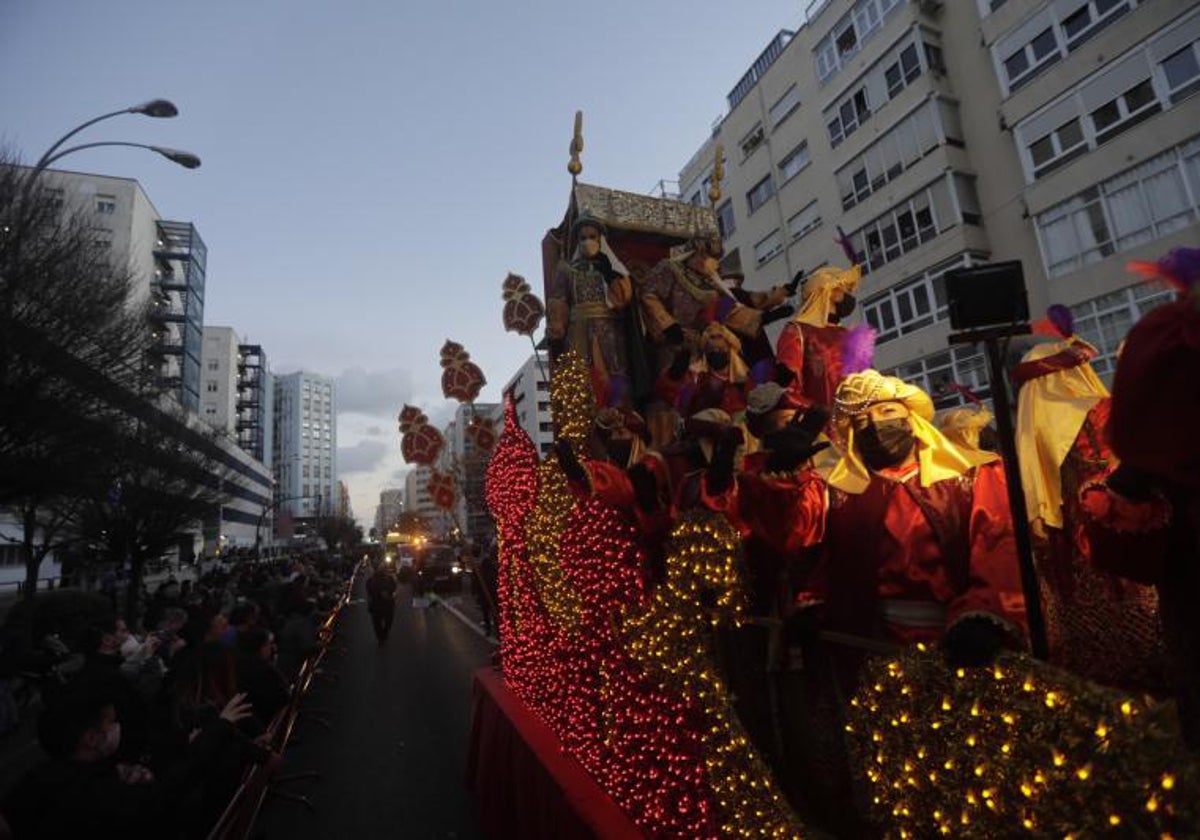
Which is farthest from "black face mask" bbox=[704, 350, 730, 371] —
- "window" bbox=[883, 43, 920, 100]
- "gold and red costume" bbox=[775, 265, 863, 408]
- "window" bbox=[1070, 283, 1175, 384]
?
"window" bbox=[883, 43, 920, 100]

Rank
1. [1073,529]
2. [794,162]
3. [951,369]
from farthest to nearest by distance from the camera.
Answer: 1. [794,162]
2. [951,369]
3. [1073,529]

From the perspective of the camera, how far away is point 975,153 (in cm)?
1848

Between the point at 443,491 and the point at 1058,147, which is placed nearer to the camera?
the point at 443,491

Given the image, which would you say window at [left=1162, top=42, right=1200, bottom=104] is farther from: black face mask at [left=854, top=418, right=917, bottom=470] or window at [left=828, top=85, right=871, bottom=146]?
black face mask at [left=854, top=418, right=917, bottom=470]

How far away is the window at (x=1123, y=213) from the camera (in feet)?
44.7

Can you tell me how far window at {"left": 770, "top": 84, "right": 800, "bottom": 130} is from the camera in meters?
24.8

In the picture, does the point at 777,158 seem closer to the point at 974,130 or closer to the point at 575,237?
the point at 974,130

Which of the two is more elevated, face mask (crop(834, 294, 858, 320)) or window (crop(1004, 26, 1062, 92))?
window (crop(1004, 26, 1062, 92))

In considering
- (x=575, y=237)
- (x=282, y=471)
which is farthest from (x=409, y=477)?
(x=575, y=237)

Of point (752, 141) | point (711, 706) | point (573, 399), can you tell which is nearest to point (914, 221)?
point (752, 141)

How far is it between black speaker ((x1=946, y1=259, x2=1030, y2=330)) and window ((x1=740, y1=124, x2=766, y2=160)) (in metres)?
27.9

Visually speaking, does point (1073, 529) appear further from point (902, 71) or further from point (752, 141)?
point (752, 141)

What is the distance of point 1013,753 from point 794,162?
87.9ft

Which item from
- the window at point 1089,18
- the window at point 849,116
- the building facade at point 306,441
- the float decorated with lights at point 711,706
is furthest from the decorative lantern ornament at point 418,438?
the building facade at point 306,441
